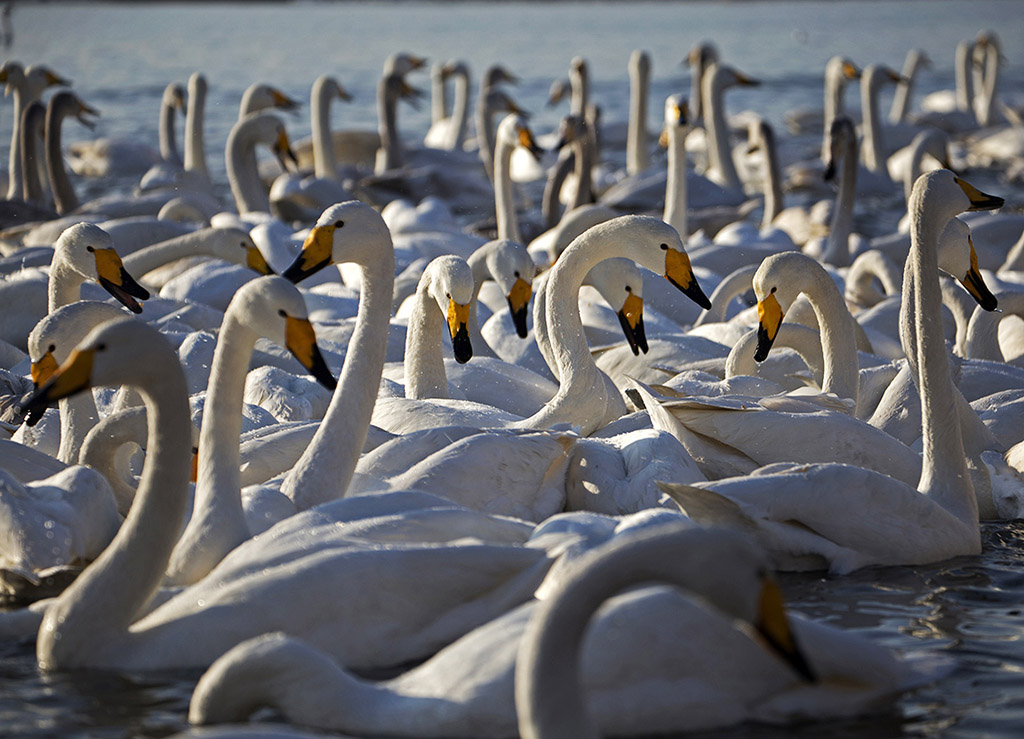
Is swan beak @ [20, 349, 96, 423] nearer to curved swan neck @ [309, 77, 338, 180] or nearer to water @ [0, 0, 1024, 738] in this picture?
water @ [0, 0, 1024, 738]

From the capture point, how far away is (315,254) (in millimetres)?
5555

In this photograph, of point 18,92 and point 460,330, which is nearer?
point 460,330

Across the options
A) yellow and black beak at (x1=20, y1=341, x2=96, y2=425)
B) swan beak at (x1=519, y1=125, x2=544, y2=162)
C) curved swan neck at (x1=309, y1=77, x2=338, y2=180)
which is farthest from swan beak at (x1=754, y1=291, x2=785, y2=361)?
curved swan neck at (x1=309, y1=77, x2=338, y2=180)

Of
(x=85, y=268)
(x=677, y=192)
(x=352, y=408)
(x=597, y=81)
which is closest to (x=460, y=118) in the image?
(x=677, y=192)

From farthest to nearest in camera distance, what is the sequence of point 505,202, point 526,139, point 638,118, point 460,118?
point 460,118 → point 638,118 → point 526,139 → point 505,202

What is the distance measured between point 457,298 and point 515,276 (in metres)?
0.99

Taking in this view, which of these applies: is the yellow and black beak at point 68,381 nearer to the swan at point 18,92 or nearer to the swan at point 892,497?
the swan at point 892,497

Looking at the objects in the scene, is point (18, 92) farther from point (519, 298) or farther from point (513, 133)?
point (519, 298)

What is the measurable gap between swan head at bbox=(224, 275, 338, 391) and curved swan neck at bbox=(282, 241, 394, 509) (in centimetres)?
42

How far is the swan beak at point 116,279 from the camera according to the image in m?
6.80

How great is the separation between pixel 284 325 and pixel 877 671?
2.08 meters

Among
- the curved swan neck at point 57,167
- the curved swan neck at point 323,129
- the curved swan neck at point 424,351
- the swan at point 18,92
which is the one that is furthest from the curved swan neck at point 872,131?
the curved swan neck at point 424,351

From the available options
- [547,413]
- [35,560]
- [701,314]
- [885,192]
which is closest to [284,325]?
[35,560]

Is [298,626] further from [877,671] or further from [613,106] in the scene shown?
[613,106]
